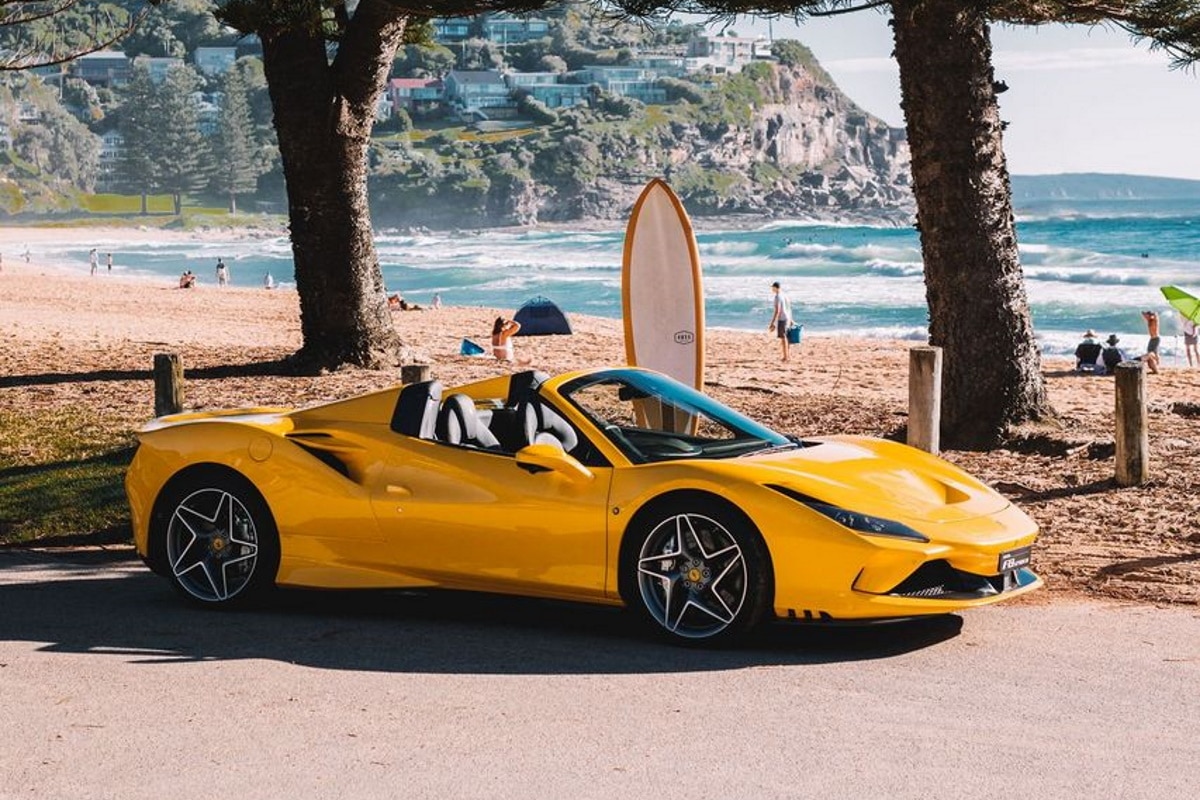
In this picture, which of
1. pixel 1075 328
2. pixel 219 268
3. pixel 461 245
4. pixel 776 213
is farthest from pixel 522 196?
pixel 1075 328

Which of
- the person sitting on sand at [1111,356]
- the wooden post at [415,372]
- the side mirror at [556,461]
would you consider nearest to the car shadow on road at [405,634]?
the side mirror at [556,461]

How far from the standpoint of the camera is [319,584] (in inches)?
328

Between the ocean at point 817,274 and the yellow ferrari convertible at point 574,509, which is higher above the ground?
the yellow ferrari convertible at point 574,509

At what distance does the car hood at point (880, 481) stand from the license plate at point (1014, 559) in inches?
9.1

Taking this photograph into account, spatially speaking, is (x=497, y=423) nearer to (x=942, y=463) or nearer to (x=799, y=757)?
(x=942, y=463)

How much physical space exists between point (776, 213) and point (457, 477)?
615 ft

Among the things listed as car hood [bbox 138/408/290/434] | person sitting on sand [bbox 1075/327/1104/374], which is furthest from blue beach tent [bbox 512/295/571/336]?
car hood [bbox 138/408/290/434]

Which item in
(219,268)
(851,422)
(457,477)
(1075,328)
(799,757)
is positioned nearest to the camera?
(799,757)

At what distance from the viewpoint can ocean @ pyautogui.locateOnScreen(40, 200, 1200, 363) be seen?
51.4 meters

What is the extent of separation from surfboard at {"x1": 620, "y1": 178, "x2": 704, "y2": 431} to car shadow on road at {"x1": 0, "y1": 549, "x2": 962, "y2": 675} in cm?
437

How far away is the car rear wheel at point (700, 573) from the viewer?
736 cm

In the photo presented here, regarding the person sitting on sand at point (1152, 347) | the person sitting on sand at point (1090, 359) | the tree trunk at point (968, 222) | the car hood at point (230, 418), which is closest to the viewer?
the car hood at point (230, 418)

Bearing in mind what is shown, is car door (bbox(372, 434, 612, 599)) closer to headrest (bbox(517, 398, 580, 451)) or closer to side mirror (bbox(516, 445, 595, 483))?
side mirror (bbox(516, 445, 595, 483))

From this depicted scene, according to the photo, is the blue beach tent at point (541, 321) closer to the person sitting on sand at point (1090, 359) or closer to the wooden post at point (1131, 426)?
the person sitting on sand at point (1090, 359)
